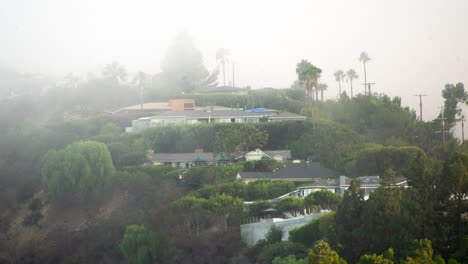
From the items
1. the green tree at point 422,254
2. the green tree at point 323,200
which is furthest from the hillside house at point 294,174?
the green tree at point 422,254

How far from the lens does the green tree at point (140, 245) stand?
5234 centimetres

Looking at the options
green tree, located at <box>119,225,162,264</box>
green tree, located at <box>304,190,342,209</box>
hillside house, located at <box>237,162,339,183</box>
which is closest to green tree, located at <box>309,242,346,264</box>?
green tree, located at <box>304,190,342,209</box>

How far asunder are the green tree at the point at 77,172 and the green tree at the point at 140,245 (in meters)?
16.3

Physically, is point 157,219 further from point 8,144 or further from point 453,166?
point 8,144

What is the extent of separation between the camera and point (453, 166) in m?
37.6

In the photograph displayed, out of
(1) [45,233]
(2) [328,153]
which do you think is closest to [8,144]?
(1) [45,233]

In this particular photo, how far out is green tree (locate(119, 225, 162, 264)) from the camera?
52.3m

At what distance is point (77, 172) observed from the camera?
2862 inches

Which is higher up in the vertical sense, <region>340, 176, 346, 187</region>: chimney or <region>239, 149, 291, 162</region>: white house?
<region>239, 149, 291, 162</region>: white house

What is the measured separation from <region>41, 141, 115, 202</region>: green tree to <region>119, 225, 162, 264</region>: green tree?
53.4 ft

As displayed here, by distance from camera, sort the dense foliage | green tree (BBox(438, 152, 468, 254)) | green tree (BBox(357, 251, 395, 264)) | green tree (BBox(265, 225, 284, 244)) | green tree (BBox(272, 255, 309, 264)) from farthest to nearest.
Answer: green tree (BBox(265, 225, 284, 244)) → green tree (BBox(272, 255, 309, 264)) → the dense foliage → green tree (BBox(438, 152, 468, 254)) → green tree (BBox(357, 251, 395, 264))

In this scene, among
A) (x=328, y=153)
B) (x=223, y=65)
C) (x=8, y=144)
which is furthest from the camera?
(x=223, y=65)

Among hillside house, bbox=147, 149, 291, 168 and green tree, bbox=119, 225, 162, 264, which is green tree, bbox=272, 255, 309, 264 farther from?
hillside house, bbox=147, 149, 291, 168

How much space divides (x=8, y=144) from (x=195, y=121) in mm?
21399
